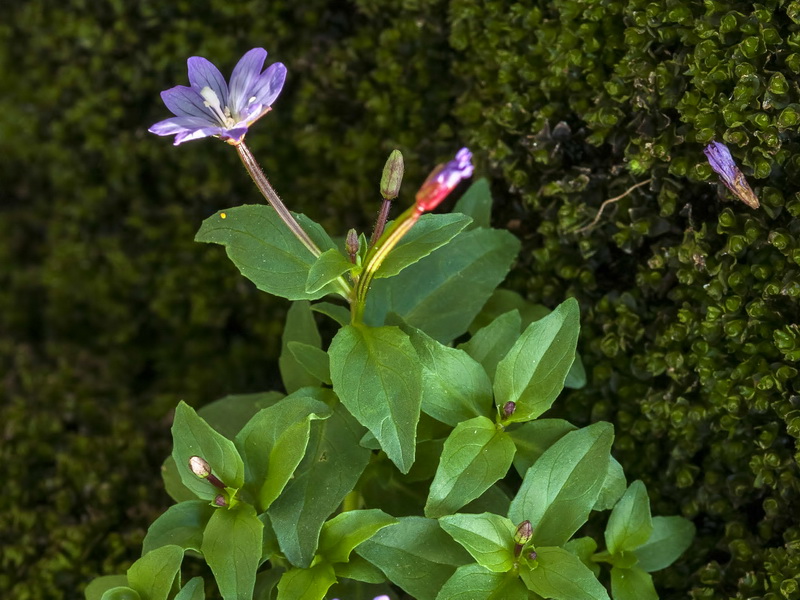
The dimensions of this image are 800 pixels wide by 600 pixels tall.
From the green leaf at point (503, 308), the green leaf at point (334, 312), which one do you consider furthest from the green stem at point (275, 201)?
the green leaf at point (503, 308)

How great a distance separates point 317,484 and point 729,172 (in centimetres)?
70

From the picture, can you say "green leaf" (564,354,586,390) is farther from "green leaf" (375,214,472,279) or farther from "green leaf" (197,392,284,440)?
"green leaf" (197,392,284,440)

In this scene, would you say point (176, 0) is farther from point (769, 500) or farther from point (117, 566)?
point (769, 500)

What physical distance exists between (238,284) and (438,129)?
55cm

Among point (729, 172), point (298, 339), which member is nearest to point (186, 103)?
point (298, 339)

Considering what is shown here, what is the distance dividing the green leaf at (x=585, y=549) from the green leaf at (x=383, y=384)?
0.29 m

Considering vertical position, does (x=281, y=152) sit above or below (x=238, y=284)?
above

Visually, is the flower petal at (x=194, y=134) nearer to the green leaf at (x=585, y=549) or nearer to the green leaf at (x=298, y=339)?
the green leaf at (x=298, y=339)

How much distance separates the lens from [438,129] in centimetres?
156

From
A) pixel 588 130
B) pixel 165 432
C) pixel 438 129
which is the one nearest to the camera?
pixel 588 130

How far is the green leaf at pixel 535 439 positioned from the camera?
1144 mm

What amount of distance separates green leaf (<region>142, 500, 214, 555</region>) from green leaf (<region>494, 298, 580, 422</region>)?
0.45 metres

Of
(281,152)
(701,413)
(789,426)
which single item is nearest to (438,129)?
(281,152)

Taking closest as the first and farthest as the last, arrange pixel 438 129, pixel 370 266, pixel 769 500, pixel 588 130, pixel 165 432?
1. pixel 370 266
2. pixel 769 500
3. pixel 588 130
4. pixel 438 129
5. pixel 165 432
